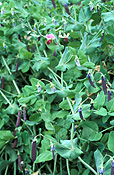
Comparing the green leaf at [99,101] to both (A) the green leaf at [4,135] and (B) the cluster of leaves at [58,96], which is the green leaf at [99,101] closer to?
(B) the cluster of leaves at [58,96]

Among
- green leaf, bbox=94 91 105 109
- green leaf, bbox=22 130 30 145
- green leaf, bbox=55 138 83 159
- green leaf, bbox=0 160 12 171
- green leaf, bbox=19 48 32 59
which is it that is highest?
green leaf, bbox=19 48 32 59

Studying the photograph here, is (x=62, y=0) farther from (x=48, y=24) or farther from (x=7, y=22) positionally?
(x=7, y=22)

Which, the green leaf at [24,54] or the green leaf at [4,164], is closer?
the green leaf at [4,164]

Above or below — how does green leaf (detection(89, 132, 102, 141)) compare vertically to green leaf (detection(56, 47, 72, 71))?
below

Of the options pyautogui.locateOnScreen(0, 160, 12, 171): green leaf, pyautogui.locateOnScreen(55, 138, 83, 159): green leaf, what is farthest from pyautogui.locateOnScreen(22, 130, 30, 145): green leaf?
pyautogui.locateOnScreen(55, 138, 83, 159): green leaf

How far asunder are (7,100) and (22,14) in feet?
1.72

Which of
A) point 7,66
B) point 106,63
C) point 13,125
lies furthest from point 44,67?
point 106,63

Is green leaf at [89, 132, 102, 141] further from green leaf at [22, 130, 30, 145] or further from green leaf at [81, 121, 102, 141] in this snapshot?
green leaf at [22, 130, 30, 145]

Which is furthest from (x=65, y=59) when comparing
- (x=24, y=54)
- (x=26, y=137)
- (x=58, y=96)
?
(x=26, y=137)

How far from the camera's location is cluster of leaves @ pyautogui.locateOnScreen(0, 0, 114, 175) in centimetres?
89

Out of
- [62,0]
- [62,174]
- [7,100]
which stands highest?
[62,0]

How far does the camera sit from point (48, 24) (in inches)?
48.6

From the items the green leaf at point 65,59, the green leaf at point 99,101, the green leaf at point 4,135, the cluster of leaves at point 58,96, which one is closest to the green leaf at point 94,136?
the cluster of leaves at point 58,96

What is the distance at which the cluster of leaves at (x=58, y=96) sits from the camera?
35.0 inches
